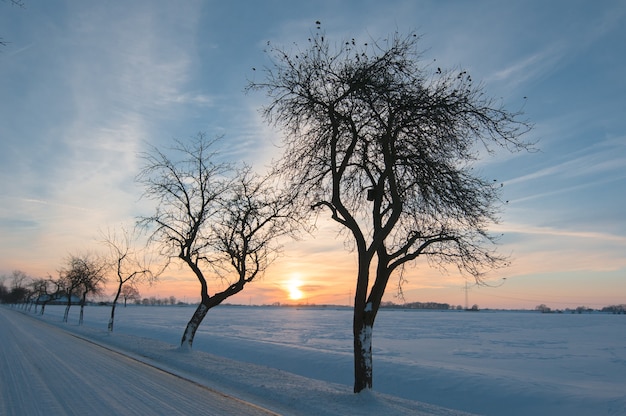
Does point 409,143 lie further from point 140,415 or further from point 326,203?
point 140,415

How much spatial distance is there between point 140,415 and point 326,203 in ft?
23.6

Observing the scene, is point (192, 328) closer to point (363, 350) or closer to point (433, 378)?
point (433, 378)

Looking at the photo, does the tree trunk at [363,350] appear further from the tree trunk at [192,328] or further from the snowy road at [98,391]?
the tree trunk at [192,328]

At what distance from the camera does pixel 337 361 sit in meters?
20.3

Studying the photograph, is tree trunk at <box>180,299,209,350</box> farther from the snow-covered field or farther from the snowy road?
the snowy road

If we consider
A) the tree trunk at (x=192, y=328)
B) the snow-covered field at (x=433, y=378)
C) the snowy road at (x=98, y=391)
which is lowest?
the snow-covered field at (x=433, y=378)

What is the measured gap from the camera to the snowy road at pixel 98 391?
8.27 meters

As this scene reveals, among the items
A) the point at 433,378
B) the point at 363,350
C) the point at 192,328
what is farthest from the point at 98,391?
the point at 192,328

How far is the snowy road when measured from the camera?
8266 mm

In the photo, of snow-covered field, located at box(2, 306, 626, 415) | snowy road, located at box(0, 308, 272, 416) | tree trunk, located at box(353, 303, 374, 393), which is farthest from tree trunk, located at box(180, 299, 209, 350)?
tree trunk, located at box(353, 303, 374, 393)

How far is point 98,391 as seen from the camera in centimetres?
977

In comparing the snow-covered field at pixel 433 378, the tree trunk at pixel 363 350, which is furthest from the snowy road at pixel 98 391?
the tree trunk at pixel 363 350

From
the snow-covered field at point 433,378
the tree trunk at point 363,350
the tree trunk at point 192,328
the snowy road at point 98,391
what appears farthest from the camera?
the tree trunk at point 192,328

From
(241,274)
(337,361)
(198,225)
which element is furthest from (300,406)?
(198,225)
